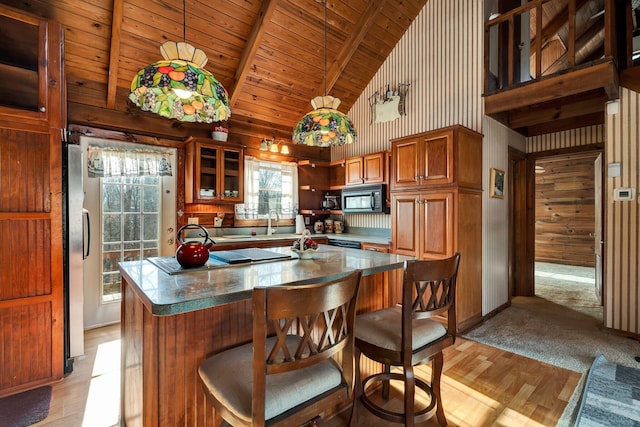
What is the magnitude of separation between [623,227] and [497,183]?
125 centimetres

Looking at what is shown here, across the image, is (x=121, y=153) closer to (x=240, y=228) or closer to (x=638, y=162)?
(x=240, y=228)

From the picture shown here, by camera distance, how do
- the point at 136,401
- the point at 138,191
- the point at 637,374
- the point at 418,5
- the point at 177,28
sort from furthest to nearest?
the point at 418,5 → the point at 138,191 → the point at 177,28 → the point at 637,374 → the point at 136,401

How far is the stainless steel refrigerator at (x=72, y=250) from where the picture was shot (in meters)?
2.43

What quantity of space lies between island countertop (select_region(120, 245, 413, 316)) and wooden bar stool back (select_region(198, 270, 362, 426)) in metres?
0.29

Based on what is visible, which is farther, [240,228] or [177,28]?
[240,228]

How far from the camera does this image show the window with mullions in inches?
137

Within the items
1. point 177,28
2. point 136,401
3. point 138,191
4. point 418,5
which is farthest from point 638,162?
point 138,191

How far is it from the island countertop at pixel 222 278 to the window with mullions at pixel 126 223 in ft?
6.96

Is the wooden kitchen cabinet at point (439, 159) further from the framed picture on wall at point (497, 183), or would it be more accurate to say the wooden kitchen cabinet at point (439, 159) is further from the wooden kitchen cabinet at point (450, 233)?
the framed picture on wall at point (497, 183)

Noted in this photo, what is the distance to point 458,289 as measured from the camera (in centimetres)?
310

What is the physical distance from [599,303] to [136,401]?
18.3ft

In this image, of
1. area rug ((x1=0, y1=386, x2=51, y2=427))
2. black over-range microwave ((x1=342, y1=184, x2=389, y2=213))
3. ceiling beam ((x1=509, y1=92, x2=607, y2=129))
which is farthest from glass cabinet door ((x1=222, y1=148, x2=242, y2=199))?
ceiling beam ((x1=509, y1=92, x2=607, y2=129))

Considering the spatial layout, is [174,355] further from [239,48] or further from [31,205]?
[239,48]

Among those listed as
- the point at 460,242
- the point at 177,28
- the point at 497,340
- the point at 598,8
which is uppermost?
the point at 598,8
